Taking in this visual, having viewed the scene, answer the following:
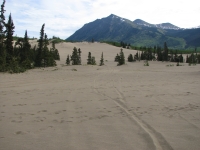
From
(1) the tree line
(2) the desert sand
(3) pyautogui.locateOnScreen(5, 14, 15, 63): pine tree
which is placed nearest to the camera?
(2) the desert sand

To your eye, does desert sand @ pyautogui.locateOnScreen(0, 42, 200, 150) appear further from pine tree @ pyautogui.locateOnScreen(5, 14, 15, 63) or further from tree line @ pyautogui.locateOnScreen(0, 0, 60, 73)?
pine tree @ pyautogui.locateOnScreen(5, 14, 15, 63)

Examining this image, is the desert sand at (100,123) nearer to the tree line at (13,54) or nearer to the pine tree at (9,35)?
the tree line at (13,54)

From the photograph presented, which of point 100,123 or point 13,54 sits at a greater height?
point 13,54

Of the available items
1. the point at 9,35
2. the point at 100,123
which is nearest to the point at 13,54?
the point at 9,35

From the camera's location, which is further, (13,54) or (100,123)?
(13,54)

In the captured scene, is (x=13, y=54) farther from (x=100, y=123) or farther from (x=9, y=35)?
(x=100, y=123)

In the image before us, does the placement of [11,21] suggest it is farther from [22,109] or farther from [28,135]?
[28,135]

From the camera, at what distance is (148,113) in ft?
22.4

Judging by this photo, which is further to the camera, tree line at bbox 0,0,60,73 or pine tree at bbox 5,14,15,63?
pine tree at bbox 5,14,15,63

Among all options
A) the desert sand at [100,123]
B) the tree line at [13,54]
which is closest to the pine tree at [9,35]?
the tree line at [13,54]

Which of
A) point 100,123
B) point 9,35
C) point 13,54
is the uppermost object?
point 9,35

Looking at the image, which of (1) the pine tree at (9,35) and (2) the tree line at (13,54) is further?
(1) the pine tree at (9,35)

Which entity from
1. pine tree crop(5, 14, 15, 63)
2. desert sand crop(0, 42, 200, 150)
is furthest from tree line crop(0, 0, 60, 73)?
desert sand crop(0, 42, 200, 150)

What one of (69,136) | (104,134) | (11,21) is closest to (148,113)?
(104,134)
